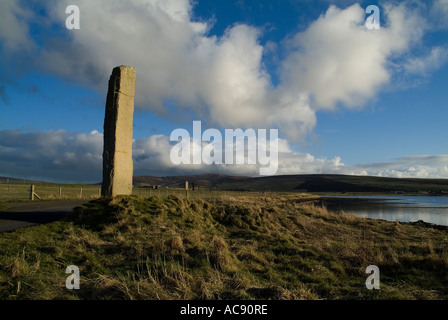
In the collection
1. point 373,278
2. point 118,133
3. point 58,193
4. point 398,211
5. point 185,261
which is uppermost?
point 118,133

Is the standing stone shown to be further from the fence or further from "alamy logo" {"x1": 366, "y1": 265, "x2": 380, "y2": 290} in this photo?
"alamy logo" {"x1": 366, "y1": 265, "x2": 380, "y2": 290}

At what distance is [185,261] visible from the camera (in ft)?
25.3

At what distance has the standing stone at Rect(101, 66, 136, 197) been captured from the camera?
1334 cm

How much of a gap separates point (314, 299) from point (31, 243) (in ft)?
25.9

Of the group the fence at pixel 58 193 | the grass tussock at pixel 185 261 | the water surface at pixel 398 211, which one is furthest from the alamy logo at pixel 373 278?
the water surface at pixel 398 211

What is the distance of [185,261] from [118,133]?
320 inches

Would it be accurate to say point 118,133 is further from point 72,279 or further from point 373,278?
point 373,278

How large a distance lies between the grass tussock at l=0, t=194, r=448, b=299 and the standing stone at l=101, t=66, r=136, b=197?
44.3 inches

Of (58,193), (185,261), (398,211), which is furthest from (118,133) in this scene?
(398,211)

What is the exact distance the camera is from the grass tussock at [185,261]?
5770 millimetres

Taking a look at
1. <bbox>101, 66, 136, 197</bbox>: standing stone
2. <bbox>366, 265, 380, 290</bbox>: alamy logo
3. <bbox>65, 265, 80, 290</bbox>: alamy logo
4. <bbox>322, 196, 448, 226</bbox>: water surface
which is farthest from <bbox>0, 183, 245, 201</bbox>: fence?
<bbox>322, 196, 448, 226</bbox>: water surface
